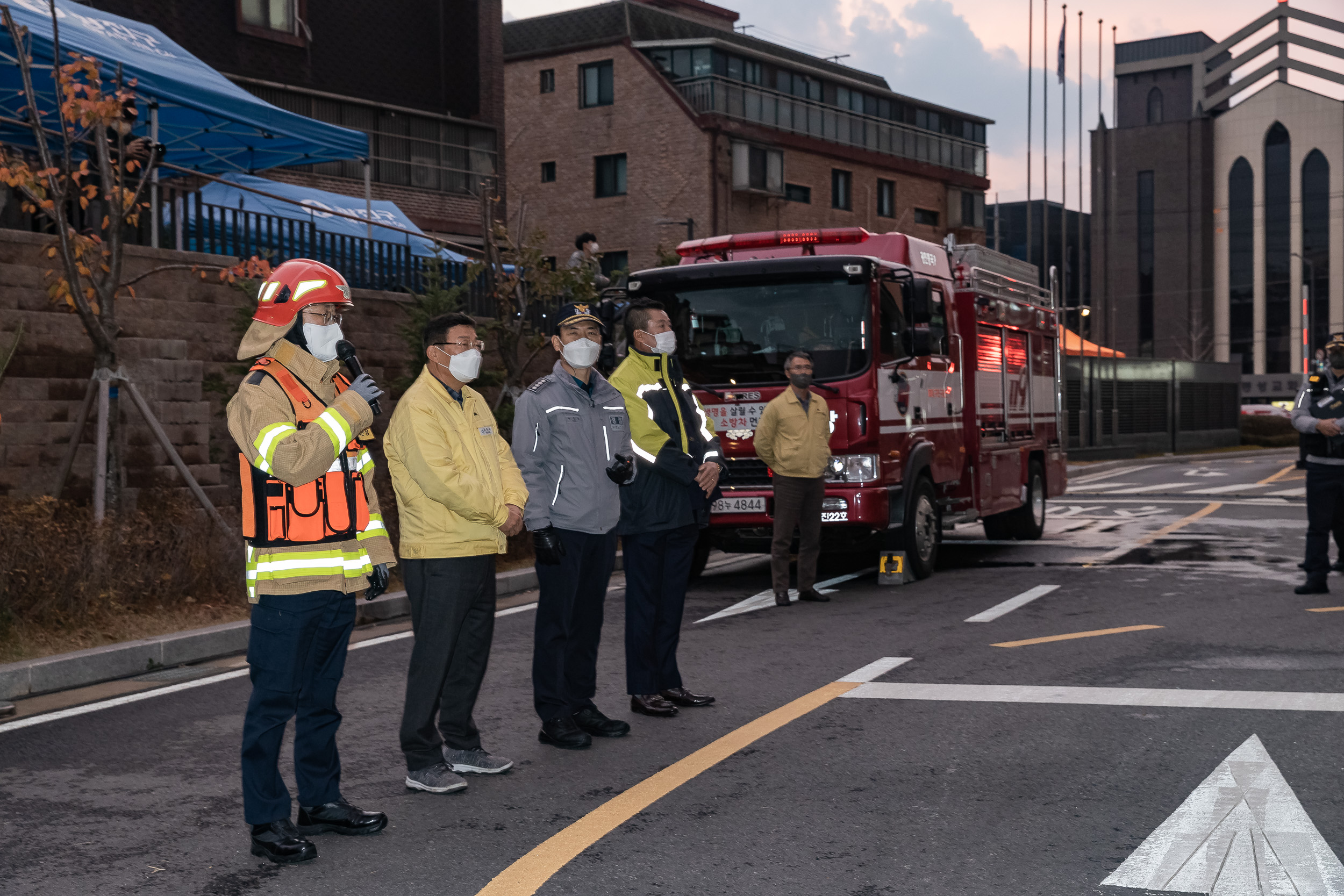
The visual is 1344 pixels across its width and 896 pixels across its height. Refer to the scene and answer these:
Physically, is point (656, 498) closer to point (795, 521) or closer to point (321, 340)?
point (321, 340)

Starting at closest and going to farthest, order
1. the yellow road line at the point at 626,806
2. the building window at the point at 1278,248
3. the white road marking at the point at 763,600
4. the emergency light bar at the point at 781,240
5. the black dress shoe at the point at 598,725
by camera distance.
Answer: the yellow road line at the point at 626,806
the black dress shoe at the point at 598,725
the white road marking at the point at 763,600
the emergency light bar at the point at 781,240
the building window at the point at 1278,248

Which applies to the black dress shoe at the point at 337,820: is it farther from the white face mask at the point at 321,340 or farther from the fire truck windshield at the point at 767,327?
the fire truck windshield at the point at 767,327

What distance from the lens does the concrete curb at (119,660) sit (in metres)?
7.88

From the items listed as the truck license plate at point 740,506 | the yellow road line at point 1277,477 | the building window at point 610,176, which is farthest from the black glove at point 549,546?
the building window at point 610,176

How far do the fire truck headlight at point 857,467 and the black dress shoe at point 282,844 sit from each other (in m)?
7.26

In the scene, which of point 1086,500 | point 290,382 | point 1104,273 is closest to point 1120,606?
point 290,382

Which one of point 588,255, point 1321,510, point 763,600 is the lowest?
point 763,600

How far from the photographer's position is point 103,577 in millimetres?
A: 9531

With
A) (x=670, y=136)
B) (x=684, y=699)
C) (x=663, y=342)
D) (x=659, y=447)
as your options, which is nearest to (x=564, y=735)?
(x=684, y=699)

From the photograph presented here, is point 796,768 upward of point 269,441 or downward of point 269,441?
downward

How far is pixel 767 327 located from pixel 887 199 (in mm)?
41177

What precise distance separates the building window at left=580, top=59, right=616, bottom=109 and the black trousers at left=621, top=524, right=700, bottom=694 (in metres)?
39.4

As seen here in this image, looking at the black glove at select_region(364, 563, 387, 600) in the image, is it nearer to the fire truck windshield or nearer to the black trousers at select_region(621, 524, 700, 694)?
the black trousers at select_region(621, 524, 700, 694)

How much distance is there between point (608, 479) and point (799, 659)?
261 centimetres
